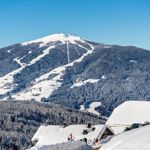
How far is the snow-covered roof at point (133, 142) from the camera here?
69.0 ft

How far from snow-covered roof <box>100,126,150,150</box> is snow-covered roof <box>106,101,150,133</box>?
279 feet

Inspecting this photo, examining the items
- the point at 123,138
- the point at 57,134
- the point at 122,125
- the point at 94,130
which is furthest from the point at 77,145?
the point at 57,134

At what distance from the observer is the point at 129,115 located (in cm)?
11244

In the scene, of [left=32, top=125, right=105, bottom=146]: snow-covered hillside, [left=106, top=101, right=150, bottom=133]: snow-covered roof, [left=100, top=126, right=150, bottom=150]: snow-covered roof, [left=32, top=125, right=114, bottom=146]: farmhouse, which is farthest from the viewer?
[left=32, top=125, right=105, bottom=146]: snow-covered hillside

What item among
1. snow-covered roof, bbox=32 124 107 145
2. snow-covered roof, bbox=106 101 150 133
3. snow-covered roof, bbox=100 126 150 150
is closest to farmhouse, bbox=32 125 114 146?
snow-covered roof, bbox=32 124 107 145

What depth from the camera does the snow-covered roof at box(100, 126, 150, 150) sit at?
829 inches

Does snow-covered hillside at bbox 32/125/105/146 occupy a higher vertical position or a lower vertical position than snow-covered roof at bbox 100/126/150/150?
lower

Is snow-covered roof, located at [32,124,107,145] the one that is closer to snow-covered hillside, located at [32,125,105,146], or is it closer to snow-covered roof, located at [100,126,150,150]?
snow-covered hillside, located at [32,125,105,146]

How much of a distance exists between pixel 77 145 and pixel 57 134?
10452cm

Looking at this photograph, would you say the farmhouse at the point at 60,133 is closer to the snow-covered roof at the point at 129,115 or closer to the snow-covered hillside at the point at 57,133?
the snow-covered hillside at the point at 57,133

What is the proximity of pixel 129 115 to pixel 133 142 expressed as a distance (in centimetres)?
9086

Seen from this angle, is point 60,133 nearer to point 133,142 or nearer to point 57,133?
point 57,133

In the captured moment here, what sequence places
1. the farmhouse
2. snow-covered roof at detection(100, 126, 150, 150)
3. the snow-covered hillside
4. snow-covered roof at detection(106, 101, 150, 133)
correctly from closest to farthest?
snow-covered roof at detection(100, 126, 150, 150)
snow-covered roof at detection(106, 101, 150, 133)
the farmhouse
the snow-covered hillside

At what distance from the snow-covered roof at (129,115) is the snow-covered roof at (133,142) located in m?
84.9
